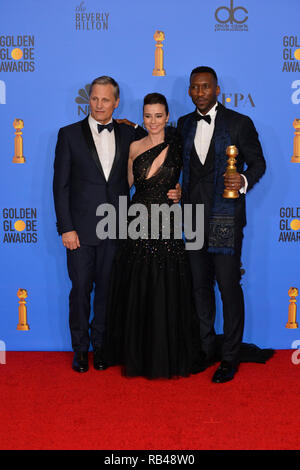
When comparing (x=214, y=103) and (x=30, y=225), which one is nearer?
(x=214, y=103)

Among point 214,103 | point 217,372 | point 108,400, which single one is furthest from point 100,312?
point 214,103

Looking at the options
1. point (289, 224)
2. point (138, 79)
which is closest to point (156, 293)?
point (289, 224)

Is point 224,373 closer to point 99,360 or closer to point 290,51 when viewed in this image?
point 99,360

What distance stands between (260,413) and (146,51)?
2600mm

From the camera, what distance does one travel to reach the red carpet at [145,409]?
253 cm

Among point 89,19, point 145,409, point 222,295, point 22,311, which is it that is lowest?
point 145,409

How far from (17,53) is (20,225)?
129 cm

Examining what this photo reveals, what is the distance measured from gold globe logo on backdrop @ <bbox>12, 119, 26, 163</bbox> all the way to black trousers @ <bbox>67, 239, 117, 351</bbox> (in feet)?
2.81

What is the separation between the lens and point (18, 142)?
11.9 ft

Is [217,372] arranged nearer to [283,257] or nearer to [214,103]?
[283,257]

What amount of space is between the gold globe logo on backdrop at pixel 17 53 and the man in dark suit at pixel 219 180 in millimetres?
1260

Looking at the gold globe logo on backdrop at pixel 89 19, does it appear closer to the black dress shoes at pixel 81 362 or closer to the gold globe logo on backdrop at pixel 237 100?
the gold globe logo on backdrop at pixel 237 100

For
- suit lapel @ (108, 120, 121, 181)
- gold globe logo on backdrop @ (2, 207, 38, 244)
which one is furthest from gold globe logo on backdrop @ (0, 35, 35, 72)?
gold globe logo on backdrop @ (2, 207, 38, 244)

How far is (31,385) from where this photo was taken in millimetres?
3213
